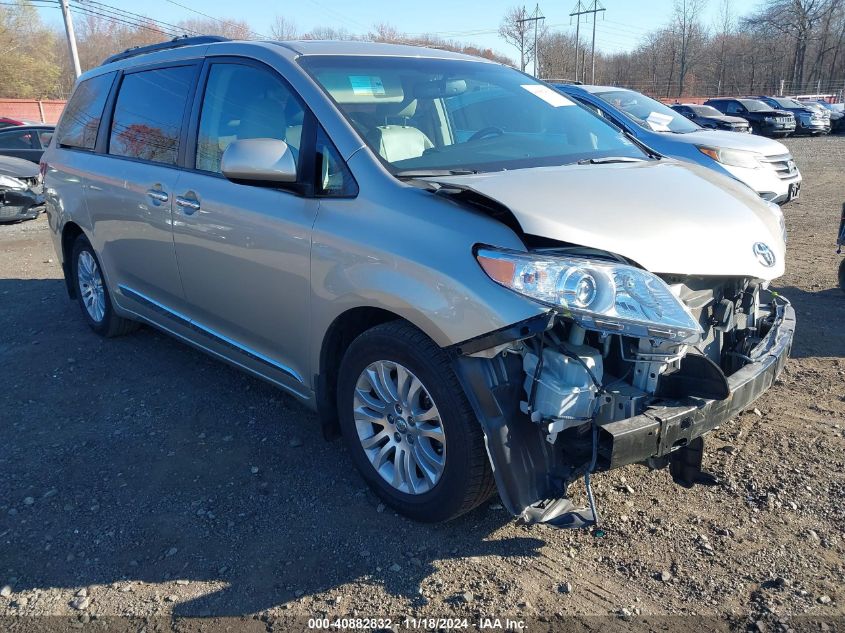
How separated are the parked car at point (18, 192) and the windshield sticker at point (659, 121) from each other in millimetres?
9431

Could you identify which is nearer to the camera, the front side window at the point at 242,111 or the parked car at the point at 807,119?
the front side window at the point at 242,111

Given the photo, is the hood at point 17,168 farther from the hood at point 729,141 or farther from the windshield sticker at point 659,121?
the hood at point 729,141

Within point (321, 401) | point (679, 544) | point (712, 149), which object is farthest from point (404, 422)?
point (712, 149)

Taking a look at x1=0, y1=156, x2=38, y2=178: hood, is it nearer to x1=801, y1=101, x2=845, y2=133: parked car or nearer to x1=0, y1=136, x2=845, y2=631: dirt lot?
x1=0, y1=136, x2=845, y2=631: dirt lot

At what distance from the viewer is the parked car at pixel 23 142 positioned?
1330cm

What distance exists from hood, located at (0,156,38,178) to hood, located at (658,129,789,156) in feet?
33.3

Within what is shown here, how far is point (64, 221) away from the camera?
5410 millimetres

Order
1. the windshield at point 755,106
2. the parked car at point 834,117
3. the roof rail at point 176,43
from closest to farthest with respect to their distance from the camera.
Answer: the roof rail at point 176,43 → the windshield at point 755,106 → the parked car at point 834,117

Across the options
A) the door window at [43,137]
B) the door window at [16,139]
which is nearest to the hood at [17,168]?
the door window at [16,139]

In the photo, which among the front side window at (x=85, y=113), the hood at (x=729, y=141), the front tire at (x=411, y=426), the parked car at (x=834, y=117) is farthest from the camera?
the parked car at (x=834, y=117)

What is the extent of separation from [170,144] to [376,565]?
2751 millimetres

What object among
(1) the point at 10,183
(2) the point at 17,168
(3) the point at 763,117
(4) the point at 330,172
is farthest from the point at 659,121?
(3) the point at 763,117

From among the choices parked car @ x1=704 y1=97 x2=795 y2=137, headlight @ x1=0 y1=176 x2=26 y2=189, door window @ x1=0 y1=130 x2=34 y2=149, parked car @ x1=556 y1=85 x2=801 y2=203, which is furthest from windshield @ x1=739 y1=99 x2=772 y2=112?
headlight @ x1=0 y1=176 x2=26 y2=189

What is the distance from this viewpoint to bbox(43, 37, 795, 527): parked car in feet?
7.84
